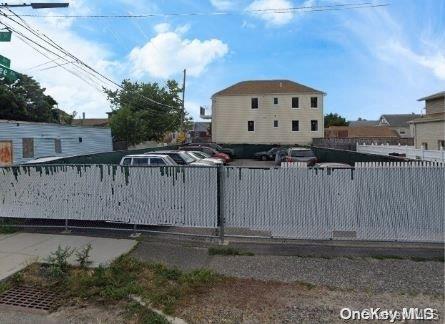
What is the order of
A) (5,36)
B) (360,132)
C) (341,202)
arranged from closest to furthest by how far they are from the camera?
(341,202) < (5,36) < (360,132)

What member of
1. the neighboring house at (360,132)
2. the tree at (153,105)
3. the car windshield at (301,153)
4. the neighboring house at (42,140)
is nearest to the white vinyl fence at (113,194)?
the neighboring house at (42,140)

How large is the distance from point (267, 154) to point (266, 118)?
10.4 m

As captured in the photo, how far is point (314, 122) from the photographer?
49125 millimetres

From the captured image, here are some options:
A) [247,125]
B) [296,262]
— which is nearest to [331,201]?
[296,262]

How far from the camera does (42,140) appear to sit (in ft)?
73.5

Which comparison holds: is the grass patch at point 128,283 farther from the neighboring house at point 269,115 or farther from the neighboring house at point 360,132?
the neighboring house at point 360,132

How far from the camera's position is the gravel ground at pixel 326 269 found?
562 centimetres

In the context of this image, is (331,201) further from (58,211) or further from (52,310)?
(58,211)

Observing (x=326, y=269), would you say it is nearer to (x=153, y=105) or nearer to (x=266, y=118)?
(x=266, y=118)

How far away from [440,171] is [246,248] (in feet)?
12.5

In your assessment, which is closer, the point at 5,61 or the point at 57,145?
the point at 5,61

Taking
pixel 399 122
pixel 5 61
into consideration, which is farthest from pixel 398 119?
pixel 5 61

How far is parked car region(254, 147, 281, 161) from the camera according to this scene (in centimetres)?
3923

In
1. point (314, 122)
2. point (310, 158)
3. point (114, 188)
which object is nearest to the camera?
point (114, 188)
